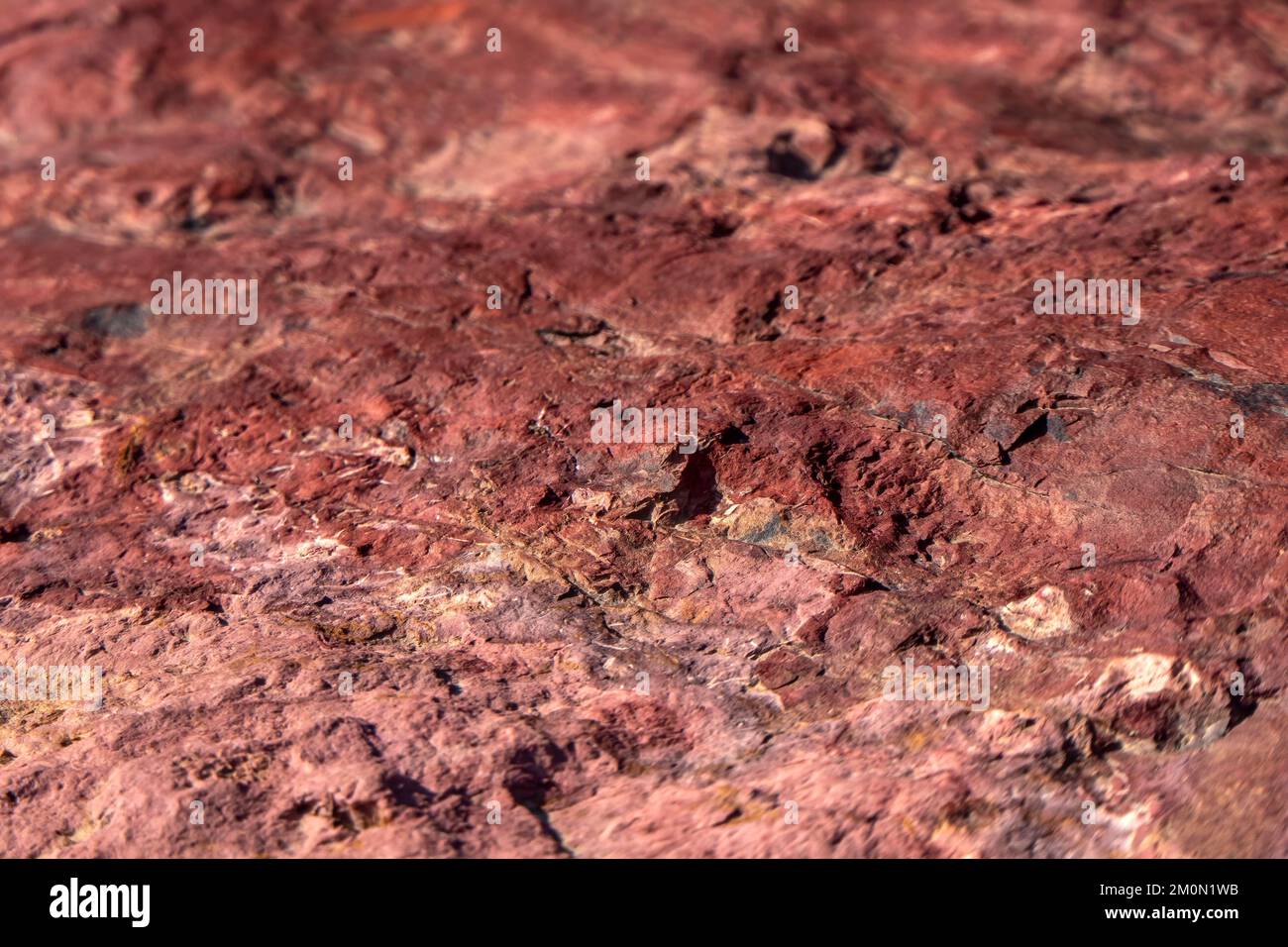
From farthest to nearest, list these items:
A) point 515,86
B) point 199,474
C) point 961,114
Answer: point 515,86
point 961,114
point 199,474

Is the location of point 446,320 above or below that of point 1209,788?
above

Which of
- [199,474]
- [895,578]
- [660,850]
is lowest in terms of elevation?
[660,850]

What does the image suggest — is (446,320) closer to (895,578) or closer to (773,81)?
(895,578)

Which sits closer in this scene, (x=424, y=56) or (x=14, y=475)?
(x=14, y=475)

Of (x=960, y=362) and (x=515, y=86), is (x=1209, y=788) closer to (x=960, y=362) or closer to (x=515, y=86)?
(x=960, y=362)

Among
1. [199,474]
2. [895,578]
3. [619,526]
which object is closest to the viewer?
[895,578]

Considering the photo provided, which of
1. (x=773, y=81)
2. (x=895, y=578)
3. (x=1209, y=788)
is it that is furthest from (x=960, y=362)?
(x=773, y=81)
